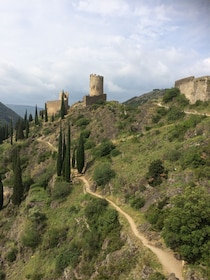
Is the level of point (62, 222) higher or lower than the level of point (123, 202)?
lower

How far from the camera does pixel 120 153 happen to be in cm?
4878

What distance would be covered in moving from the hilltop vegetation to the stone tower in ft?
75.8

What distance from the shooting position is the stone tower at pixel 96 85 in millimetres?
81875

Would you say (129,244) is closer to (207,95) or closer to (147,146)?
(147,146)

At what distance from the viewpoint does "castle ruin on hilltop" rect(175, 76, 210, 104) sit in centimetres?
4906

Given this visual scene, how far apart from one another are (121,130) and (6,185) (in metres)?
25.4

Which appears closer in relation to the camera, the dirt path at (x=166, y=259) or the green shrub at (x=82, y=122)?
Answer: the dirt path at (x=166, y=259)

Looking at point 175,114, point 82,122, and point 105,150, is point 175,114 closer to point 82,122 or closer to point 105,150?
point 105,150

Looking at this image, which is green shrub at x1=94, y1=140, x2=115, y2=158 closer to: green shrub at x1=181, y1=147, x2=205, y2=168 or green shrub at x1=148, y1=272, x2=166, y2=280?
green shrub at x1=181, y1=147, x2=205, y2=168

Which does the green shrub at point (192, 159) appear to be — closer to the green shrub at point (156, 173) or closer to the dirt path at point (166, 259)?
the green shrub at point (156, 173)

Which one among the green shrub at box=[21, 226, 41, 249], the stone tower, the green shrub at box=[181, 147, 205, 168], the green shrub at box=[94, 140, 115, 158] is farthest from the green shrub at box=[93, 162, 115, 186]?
the stone tower

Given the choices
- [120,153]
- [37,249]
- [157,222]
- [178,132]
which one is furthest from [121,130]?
[157,222]

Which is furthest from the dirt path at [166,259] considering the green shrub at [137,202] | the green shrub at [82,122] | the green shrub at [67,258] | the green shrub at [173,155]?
the green shrub at [82,122]

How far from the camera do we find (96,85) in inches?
3236
